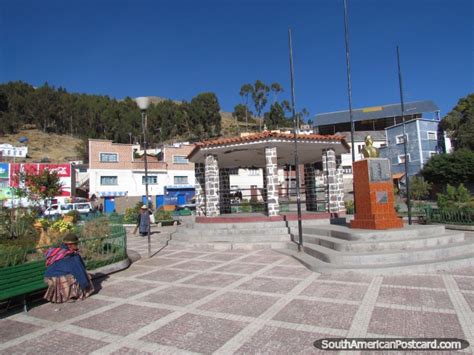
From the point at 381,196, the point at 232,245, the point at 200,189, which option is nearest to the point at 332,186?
the point at 381,196

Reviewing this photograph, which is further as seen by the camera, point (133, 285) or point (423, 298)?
point (133, 285)

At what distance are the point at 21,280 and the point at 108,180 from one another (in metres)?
33.0

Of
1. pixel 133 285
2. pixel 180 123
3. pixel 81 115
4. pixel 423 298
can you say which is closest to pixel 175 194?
pixel 180 123

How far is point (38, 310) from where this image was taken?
6207 mm

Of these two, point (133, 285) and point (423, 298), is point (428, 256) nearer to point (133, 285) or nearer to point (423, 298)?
point (423, 298)

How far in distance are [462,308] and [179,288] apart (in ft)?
16.2

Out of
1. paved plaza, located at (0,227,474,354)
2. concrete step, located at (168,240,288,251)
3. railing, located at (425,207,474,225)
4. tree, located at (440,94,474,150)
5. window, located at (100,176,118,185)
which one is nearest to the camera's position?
paved plaza, located at (0,227,474,354)

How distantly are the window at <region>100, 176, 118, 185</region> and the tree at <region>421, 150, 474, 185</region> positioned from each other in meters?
34.9

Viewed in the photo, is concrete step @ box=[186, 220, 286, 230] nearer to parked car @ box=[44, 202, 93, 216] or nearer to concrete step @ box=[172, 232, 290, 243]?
concrete step @ box=[172, 232, 290, 243]

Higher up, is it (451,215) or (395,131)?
(395,131)

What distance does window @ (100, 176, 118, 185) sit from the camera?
37281 mm

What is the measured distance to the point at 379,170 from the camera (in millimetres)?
10133

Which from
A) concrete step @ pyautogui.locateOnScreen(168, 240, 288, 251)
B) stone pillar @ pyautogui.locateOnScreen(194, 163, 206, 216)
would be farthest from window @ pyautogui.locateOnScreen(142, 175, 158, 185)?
concrete step @ pyautogui.locateOnScreen(168, 240, 288, 251)

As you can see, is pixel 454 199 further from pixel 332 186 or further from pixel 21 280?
pixel 21 280
